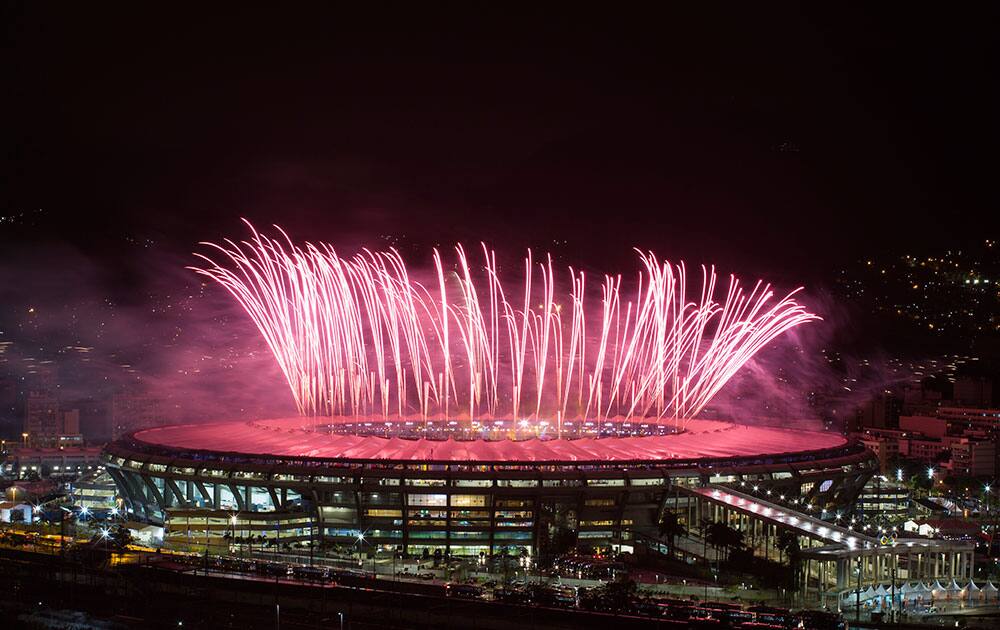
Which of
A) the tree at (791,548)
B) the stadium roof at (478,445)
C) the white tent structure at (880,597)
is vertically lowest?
the white tent structure at (880,597)

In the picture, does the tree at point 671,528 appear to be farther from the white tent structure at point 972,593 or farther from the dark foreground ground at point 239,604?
the dark foreground ground at point 239,604

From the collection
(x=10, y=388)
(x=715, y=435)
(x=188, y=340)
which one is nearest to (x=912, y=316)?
(x=715, y=435)

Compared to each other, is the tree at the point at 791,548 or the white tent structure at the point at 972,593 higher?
the tree at the point at 791,548

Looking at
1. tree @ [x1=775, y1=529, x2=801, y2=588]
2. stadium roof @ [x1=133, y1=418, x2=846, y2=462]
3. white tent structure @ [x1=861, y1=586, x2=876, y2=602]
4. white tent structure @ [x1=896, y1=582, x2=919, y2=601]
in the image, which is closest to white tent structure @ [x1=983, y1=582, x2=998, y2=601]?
white tent structure @ [x1=896, y1=582, x2=919, y2=601]

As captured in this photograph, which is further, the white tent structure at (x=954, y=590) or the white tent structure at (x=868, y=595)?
the white tent structure at (x=954, y=590)

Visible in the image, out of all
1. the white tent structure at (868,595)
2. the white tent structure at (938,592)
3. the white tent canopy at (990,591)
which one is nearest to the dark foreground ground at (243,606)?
the white tent structure at (938,592)

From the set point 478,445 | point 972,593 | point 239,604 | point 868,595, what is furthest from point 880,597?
point 239,604

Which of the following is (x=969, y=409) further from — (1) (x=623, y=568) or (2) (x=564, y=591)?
(2) (x=564, y=591)

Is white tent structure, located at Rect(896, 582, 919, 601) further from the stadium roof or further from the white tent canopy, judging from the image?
the stadium roof
